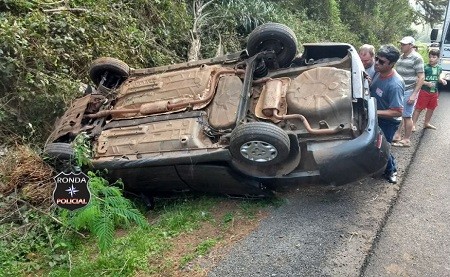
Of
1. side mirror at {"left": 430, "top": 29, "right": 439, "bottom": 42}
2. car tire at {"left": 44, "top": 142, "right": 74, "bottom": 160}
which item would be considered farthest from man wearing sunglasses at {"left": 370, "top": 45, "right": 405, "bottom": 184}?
side mirror at {"left": 430, "top": 29, "right": 439, "bottom": 42}

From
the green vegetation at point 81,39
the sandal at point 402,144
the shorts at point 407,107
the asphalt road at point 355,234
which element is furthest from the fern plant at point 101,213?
the shorts at point 407,107

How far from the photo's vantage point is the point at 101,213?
3.94 m

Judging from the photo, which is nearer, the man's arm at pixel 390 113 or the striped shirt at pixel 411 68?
the man's arm at pixel 390 113

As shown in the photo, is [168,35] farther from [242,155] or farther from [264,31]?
[242,155]

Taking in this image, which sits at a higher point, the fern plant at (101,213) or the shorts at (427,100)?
the shorts at (427,100)

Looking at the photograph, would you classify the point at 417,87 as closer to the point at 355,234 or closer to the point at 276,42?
the point at 276,42

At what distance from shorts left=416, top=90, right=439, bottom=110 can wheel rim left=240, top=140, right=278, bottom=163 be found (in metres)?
3.93

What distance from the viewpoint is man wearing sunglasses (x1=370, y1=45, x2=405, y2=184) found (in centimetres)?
529

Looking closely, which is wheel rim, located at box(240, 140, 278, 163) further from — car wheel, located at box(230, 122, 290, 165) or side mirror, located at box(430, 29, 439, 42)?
side mirror, located at box(430, 29, 439, 42)

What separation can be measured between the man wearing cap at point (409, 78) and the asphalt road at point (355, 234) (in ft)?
3.71

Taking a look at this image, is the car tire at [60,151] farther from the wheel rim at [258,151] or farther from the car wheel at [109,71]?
the wheel rim at [258,151]

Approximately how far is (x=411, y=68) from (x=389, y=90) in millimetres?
1561

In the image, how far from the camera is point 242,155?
14.5 ft

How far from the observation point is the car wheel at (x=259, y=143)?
4.26 metres
